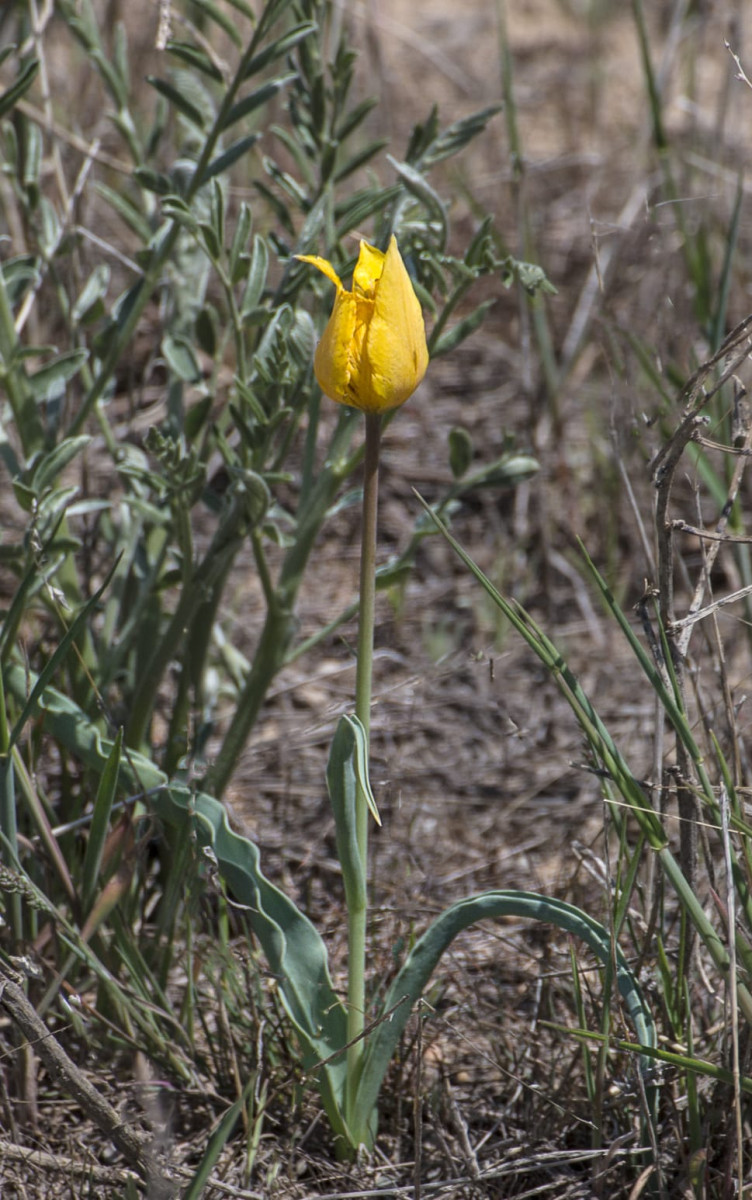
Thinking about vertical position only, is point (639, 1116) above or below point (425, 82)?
below

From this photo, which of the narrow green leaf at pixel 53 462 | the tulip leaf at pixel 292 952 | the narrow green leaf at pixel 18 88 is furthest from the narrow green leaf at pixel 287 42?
the tulip leaf at pixel 292 952

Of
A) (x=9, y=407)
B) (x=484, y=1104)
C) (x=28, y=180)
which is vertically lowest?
(x=484, y=1104)

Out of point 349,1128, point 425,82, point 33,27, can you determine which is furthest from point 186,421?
point 425,82

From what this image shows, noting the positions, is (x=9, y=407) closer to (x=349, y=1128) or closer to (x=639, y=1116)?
(x=349, y=1128)

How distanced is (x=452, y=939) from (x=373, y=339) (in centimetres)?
65

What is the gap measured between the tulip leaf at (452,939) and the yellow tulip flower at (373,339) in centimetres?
55

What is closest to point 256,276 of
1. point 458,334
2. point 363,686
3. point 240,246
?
point 240,246

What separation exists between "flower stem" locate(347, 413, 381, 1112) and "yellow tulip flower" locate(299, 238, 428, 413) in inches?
1.9

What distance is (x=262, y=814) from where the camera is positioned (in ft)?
6.65

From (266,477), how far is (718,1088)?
2.96 feet

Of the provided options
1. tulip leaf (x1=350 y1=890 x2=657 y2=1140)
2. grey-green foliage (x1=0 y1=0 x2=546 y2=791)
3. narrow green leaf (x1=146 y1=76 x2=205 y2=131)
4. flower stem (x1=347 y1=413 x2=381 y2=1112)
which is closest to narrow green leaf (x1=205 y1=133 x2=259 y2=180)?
grey-green foliage (x1=0 y1=0 x2=546 y2=791)

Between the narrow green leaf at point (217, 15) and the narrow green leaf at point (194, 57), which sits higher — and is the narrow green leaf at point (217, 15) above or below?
above

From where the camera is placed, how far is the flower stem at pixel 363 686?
1.11m

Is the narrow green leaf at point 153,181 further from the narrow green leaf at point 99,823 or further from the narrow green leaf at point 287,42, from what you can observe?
the narrow green leaf at point 99,823
